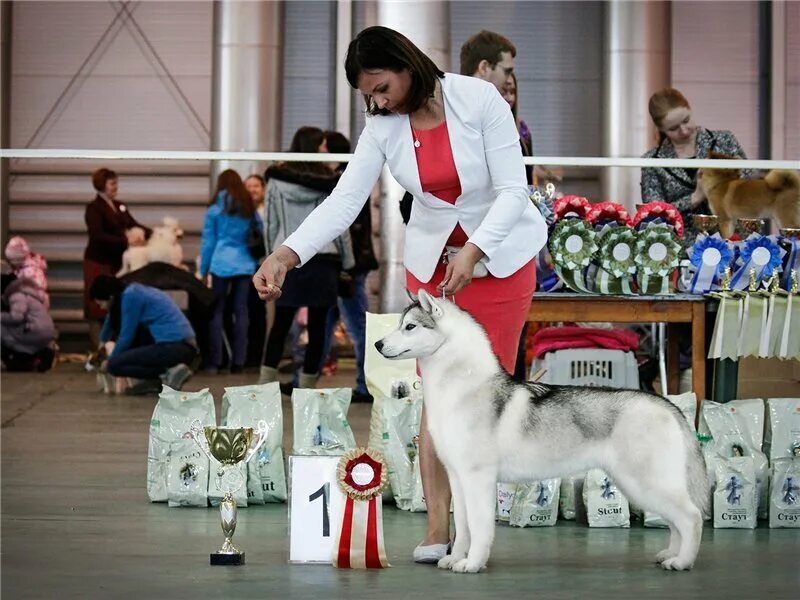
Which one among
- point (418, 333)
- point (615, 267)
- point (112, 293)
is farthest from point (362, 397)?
point (418, 333)

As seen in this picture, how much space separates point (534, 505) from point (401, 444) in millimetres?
480

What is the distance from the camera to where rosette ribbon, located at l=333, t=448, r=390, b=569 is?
10.2ft

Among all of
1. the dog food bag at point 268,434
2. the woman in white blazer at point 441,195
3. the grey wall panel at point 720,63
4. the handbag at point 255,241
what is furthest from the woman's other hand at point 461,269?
the grey wall panel at point 720,63

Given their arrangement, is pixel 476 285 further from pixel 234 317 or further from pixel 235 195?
pixel 234 317

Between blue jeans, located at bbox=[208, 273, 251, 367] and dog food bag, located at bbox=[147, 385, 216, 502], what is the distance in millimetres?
4474

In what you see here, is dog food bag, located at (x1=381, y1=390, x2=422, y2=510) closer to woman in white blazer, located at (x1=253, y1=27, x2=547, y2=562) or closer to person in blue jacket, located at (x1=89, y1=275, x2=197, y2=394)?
woman in white blazer, located at (x1=253, y1=27, x2=547, y2=562)

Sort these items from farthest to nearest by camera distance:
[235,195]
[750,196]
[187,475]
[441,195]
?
1. [235,195]
2. [750,196]
3. [187,475]
4. [441,195]

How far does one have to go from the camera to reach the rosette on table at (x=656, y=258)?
4508mm

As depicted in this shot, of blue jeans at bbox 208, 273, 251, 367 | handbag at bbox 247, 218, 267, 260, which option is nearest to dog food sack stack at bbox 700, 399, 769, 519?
handbag at bbox 247, 218, 267, 260

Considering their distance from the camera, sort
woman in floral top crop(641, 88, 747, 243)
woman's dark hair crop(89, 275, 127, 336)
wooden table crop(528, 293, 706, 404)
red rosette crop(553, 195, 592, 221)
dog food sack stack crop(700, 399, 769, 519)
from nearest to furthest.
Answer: dog food sack stack crop(700, 399, 769, 519)
wooden table crop(528, 293, 706, 404)
red rosette crop(553, 195, 592, 221)
woman in floral top crop(641, 88, 747, 243)
woman's dark hair crop(89, 275, 127, 336)

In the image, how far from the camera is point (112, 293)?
7.34 meters

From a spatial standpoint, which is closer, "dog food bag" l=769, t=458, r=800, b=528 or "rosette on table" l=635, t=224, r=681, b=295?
"dog food bag" l=769, t=458, r=800, b=528

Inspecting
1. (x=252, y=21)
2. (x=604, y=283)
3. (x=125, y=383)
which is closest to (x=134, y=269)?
(x=125, y=383)

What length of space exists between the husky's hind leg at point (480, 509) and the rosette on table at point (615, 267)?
167 centimetres
